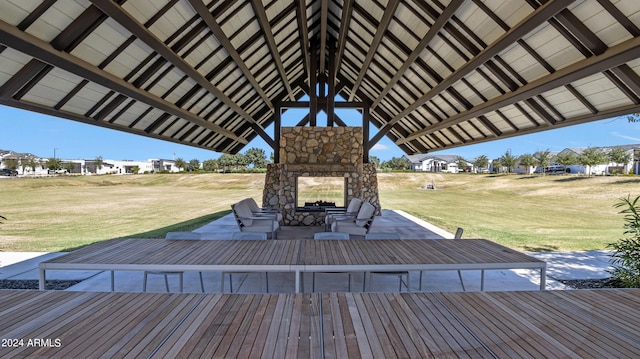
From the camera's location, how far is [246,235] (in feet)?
14.5

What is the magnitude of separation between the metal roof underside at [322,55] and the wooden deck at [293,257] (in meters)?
2.16

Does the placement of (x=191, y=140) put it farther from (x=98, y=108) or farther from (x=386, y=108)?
(x=386, y=108)

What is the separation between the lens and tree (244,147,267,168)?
50.0m

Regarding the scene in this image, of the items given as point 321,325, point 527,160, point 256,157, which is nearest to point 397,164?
point 527,160

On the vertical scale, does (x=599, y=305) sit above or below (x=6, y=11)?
below

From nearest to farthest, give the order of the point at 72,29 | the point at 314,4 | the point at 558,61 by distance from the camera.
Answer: the point at 72,29 < the point at 558,61 < the point at 314,4

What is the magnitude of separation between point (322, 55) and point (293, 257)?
6731mm

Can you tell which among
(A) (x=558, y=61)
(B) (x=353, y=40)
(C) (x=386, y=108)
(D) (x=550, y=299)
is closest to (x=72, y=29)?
(D) (x=550, y=299)

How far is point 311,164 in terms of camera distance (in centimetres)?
997

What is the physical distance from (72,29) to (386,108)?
9606 millimetres

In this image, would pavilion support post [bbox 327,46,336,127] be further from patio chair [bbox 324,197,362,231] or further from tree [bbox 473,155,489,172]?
tree [bbox 473,155,489,172]

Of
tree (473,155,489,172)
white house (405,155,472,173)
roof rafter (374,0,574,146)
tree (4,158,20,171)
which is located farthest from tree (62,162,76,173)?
tree (473,155,489,172)

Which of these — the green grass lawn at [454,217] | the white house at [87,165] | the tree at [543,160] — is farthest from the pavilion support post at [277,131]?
the white house at [87,165]

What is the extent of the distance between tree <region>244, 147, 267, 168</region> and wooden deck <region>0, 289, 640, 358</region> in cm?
4772
